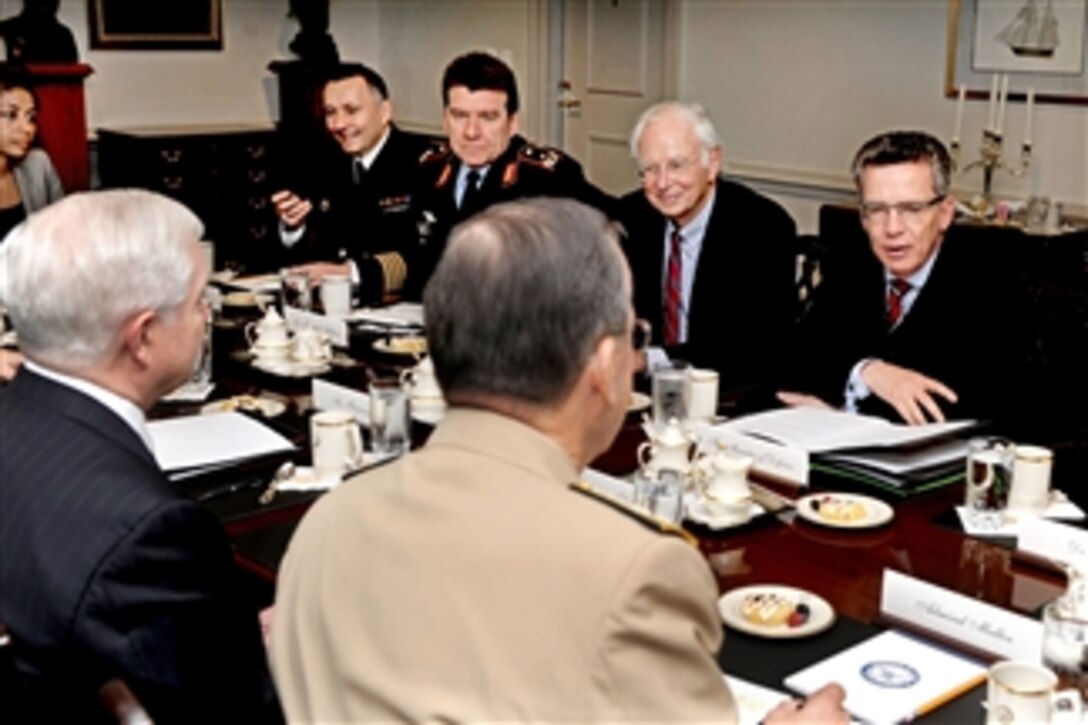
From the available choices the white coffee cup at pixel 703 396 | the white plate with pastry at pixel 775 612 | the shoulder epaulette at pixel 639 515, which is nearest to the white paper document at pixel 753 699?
the white plate with pastry at pixel 775 612

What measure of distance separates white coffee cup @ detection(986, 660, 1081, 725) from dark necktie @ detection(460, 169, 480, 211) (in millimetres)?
2637

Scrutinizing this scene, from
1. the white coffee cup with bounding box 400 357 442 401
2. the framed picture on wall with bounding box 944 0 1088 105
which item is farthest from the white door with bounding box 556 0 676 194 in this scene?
the white coffee cup with bounding box 400 357 442 401


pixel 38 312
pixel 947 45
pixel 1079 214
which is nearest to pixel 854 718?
pixel 38 312

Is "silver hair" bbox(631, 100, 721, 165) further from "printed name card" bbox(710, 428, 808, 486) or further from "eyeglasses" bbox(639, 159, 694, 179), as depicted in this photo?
"printed name card" bbox(710, 428, 808, 486)

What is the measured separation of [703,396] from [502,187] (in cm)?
146

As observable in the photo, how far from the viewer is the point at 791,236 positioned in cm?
336

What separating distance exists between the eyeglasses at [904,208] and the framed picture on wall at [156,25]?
5.35 meters

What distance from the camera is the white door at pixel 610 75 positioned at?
6555mm

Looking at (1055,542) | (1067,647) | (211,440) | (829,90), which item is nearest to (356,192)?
(211,440)

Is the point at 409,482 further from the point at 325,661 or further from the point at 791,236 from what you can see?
the point at 791,236

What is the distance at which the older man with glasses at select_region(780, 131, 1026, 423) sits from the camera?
265 centimetres

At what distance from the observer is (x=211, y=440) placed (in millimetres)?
2398

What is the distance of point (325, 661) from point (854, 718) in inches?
22.1

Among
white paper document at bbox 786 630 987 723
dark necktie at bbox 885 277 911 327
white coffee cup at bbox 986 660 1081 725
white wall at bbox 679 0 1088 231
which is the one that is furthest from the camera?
white wall at bbox 679 0 1088 231
